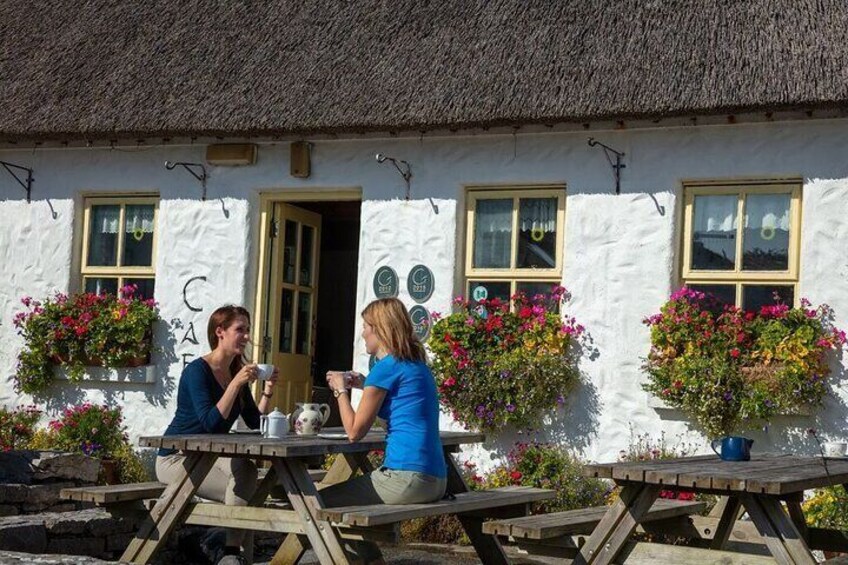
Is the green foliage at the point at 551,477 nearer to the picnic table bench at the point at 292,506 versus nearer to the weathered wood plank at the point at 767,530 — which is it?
the picnic table bench at the point at 292,506

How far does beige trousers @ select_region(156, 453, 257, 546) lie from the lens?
242 inches

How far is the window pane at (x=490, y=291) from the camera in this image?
9172 millimetres

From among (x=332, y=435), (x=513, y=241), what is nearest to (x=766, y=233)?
(x=513, y=241)

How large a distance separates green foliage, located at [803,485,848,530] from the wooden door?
4216mm

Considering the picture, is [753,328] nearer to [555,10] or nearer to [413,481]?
[555,10]

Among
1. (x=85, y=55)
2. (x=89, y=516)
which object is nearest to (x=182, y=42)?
(x=85, y=55)

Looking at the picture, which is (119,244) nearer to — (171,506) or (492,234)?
(492,234)

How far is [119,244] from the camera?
413 inches

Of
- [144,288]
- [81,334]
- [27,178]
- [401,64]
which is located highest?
[401,64]

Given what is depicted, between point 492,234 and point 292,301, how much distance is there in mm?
1957

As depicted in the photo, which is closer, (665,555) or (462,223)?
(665,555)

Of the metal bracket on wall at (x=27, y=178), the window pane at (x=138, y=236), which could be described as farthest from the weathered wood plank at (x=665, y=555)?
the metal bracket on wall at (x=27, y=178)

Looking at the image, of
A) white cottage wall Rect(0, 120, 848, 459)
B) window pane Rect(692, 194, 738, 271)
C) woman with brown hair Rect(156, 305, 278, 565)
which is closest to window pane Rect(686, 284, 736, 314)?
window pane Rect(692, 194, 738, 271)

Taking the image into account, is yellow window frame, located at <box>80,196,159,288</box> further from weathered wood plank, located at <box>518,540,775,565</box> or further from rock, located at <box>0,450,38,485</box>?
weathered wood plank, located at <box>518,540,775,565</box>
